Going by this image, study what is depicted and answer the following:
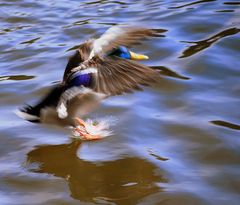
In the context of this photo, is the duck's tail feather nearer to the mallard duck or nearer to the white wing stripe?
the mallard duck

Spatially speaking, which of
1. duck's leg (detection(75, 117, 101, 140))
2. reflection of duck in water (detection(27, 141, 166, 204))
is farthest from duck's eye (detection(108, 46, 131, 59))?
reflection of duck in water (detection(27, 141, 166, 204))

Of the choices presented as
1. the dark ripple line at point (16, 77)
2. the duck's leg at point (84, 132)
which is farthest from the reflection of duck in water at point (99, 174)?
the dark ripple line at point (16, 77)

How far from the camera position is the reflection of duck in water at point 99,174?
10.7ft

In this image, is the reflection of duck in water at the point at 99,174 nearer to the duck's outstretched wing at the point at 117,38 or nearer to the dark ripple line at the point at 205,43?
the duck's outstretched wing at the point at 117,38

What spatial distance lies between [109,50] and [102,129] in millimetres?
641

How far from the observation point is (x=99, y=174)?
11.7ft

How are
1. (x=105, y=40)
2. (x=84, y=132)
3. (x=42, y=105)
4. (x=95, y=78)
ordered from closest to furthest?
(x=95, y=78) → (x=42, y=105) → (x=105, y=40) → (x=84, y=132)

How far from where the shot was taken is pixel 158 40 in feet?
20.5

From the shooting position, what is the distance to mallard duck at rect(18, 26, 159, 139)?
3586 mm

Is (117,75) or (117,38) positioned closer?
(117,75)

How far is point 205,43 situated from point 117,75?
2650 mm

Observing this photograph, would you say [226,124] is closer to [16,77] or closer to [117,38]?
[117,38]

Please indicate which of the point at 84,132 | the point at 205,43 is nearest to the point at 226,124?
the point at 84,132

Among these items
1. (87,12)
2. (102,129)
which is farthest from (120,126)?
(87,12)
